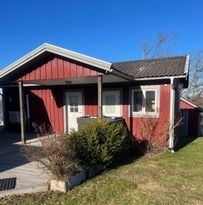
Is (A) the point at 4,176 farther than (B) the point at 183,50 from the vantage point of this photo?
No

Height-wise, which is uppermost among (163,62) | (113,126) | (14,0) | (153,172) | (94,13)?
(94,13)

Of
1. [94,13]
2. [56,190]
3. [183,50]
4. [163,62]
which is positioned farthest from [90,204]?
[183,50]

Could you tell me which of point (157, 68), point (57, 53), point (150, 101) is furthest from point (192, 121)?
point (57, 53)

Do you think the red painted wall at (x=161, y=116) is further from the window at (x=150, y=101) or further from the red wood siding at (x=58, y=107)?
the window at (x=150, y=101)

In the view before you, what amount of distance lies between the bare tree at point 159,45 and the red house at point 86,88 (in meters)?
16.1

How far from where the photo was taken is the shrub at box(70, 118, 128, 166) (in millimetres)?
4984

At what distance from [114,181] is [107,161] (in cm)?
74

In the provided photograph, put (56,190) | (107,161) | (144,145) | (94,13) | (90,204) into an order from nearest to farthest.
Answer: (90,204) < (56,190) < (107,161) < (144,145) < (94,13)

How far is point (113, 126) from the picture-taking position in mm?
5750

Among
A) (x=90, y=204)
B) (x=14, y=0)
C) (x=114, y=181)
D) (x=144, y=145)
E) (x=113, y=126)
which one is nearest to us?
(x=90, y=204)

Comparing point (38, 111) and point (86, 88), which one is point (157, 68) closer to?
point (86, 88)

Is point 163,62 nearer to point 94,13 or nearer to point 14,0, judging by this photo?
point 94,13

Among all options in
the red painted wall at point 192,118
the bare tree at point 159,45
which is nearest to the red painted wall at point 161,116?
the red painted wall at point 192,118

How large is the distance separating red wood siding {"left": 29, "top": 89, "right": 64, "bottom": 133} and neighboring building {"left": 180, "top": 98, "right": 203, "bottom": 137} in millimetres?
9005
